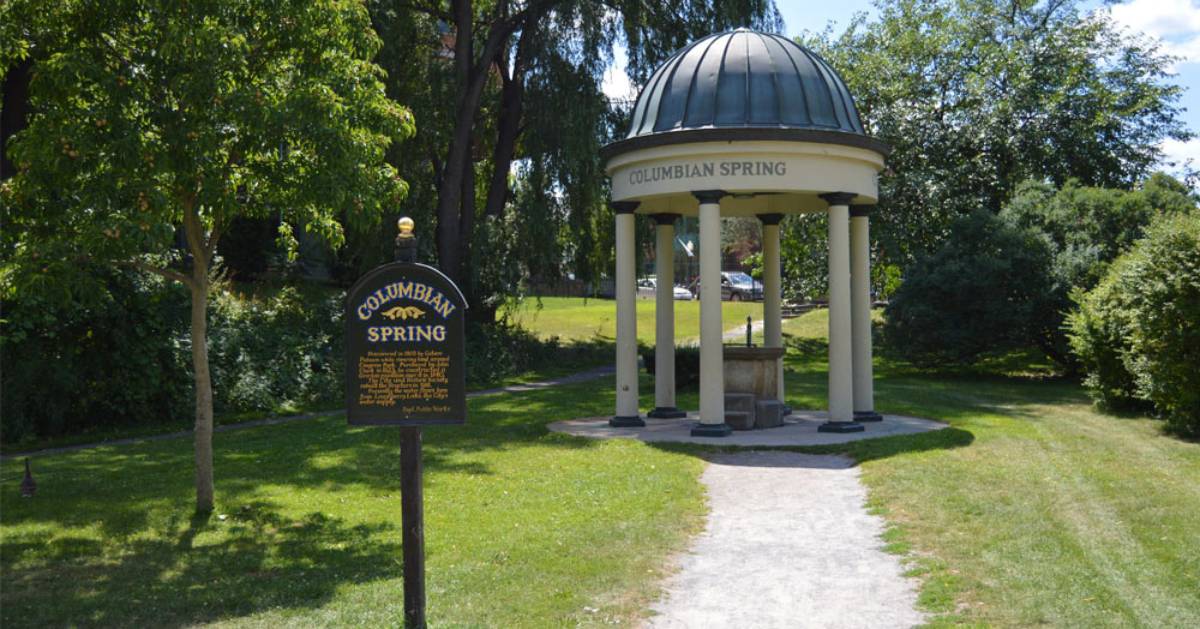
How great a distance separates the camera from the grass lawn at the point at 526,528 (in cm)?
777

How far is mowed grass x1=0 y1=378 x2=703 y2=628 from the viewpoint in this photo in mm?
7832

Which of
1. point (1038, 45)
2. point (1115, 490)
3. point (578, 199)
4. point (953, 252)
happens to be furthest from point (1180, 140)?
point (1115, 490)

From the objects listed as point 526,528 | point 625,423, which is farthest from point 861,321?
point 526,528

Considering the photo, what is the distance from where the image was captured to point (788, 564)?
29.9 ft

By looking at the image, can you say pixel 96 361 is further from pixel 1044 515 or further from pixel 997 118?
pixel 997 118

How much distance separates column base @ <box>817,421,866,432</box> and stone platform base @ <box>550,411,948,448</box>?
0.31 ft

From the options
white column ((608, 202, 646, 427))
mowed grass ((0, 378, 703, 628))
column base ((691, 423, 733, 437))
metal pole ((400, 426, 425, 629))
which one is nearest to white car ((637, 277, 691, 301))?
white column ((608, 202, 646, 427))

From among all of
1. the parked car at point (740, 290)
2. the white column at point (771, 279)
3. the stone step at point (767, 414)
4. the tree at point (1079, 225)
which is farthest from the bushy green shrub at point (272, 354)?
the parked car at point (740, 290)

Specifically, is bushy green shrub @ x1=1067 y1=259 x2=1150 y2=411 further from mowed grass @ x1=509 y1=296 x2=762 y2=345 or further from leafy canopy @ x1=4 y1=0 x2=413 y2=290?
mowed grass @ x1=509 y1=296 x2=762 y2=345

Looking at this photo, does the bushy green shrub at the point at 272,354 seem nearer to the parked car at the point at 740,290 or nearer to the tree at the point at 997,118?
the tree at the point at 997,118

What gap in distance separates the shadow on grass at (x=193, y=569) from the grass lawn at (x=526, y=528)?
1.1 inches

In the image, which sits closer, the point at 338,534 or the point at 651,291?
the point at 338,534

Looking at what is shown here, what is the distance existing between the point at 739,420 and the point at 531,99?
14070mm

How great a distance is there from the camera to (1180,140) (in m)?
32.3
